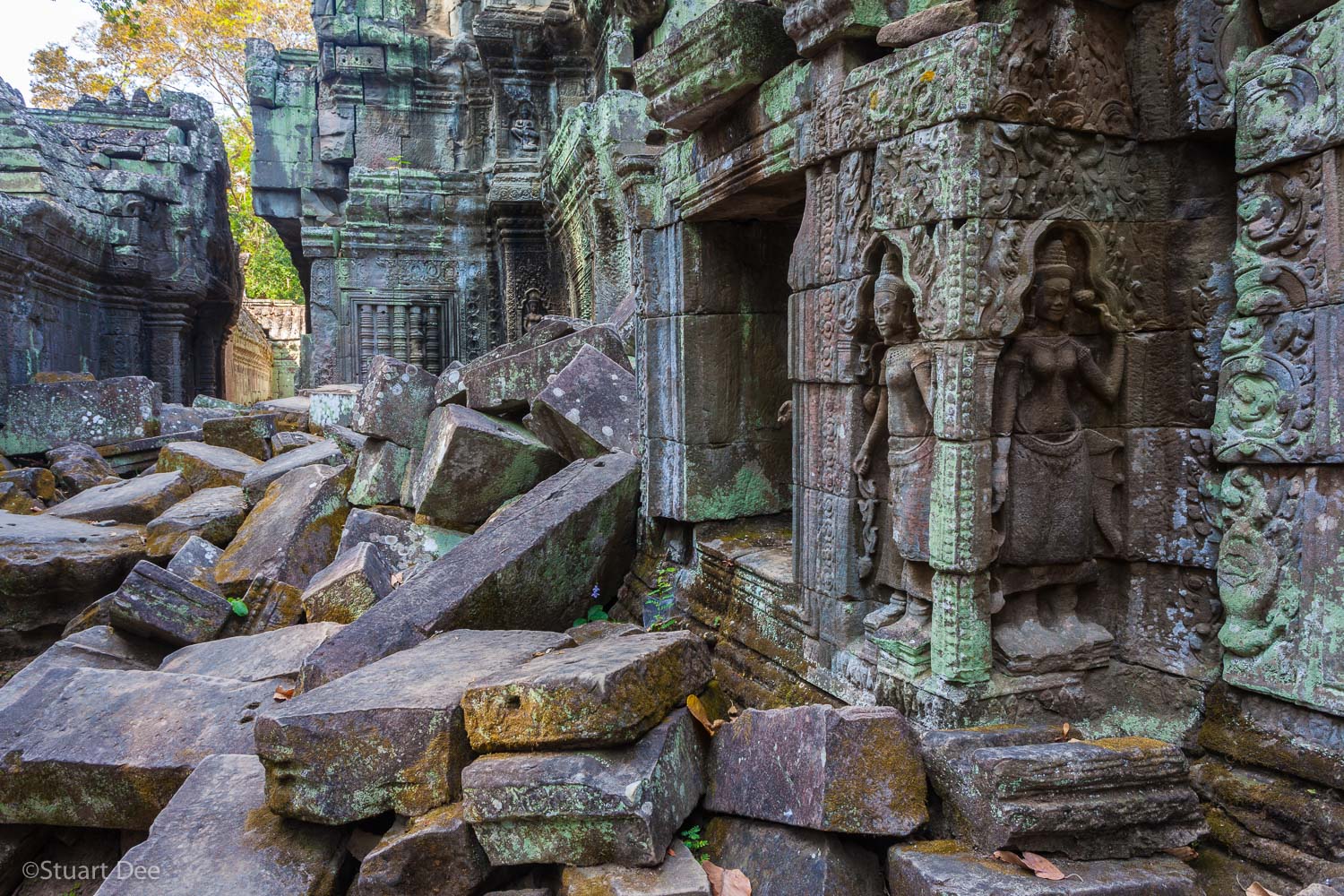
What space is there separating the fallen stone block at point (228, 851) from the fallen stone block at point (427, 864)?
0.19 metres

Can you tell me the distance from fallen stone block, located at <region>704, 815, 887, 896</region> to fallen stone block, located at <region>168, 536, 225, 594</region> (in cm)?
381

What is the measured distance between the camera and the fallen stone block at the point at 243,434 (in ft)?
30.6

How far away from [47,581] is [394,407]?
225 cm

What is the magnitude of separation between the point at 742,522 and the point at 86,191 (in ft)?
41.4

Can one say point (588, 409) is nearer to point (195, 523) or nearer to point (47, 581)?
point (195, 523)

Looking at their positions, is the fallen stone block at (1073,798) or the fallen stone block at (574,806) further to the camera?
the fallen stone block at (574,806)

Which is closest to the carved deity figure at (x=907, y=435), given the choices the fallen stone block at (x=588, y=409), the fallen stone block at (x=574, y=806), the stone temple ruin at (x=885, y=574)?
the stone temple ruin at (x=885, y=574)

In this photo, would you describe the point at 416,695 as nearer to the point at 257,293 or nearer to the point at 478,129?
the point at 478,129

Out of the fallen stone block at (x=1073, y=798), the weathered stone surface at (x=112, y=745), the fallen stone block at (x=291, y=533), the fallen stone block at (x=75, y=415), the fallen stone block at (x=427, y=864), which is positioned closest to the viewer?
the fallen stone block at (x=1073, y=798)

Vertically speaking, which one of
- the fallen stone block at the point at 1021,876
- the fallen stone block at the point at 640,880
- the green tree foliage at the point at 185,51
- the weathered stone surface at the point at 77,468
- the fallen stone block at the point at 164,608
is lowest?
the fallen stone block at the point at 640,880

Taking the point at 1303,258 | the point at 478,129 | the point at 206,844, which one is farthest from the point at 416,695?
the point at 478,129

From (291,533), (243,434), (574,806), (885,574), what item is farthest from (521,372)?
(243,434)

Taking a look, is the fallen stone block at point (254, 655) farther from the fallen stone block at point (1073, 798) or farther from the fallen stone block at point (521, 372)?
the fallen stone block at point (1073, 798)

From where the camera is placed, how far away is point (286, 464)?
7.27 metres
